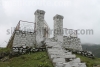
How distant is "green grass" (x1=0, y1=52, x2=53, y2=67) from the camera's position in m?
13.5

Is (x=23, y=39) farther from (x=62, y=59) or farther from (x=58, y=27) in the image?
(x=62, y=59)

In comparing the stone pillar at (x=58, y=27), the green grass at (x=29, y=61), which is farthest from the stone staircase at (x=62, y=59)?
the stone pillar at (x=58, y=27)

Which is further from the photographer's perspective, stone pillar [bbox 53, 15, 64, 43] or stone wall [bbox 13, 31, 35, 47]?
stone pillar [bbox 53, 15, 64, 43]

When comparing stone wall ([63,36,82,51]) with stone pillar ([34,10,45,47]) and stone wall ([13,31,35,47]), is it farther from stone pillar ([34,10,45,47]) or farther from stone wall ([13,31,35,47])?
stone wall ([13,31,35,47])

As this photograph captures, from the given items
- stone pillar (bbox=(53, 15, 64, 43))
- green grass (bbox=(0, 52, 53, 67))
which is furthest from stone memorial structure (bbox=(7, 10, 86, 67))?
green grass (bbox=(0, 52, 53, 67))

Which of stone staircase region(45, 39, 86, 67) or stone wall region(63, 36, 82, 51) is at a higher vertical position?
stone wall region(63, 36, 82, 51)

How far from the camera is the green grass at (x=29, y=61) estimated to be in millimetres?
13541

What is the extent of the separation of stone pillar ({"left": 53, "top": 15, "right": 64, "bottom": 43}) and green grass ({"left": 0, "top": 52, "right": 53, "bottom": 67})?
17.2 ft

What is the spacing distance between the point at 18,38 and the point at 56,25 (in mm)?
5113

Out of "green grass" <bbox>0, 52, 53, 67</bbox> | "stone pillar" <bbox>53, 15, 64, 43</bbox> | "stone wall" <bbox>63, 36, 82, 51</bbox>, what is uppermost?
"stone pillar" <bbox>53, 15, 64, 43</bbox>

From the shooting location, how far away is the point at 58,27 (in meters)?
21.1

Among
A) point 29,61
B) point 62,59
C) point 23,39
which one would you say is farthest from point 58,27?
point 29,61

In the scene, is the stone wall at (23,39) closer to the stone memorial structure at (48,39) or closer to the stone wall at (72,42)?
the stone memorial structure at (48,39)

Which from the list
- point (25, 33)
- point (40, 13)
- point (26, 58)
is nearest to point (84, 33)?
point (40, 13)
